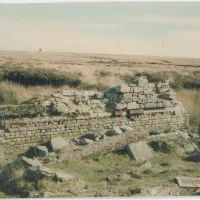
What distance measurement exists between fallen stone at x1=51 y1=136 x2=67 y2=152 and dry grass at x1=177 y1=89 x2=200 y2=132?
4554mm

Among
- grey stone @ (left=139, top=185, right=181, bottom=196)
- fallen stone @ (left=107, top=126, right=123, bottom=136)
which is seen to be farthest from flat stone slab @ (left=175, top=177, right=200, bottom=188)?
fallen stone @ (left=107, top=126, right=123, bottom=136)

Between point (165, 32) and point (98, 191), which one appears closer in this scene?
point (98, 191)

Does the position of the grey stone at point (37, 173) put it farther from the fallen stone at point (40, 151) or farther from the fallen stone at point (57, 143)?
the fallen stone at point (57, 143)

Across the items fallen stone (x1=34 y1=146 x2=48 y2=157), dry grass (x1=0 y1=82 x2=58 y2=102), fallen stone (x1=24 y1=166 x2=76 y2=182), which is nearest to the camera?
fallen stone (x1=24 y1=166 x2=76 y2=182)

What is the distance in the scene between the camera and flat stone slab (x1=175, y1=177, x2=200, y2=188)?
329 inches

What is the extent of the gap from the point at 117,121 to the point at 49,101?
200 cm

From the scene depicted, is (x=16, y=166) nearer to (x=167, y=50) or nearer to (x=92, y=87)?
(x=167, y=50)

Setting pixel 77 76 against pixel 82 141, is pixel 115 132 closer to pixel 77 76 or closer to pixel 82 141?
pixel 82 141

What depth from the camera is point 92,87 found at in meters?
15.4

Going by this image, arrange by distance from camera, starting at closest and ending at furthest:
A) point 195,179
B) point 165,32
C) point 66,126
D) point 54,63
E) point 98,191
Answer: point 98,191 → point 195,179 → point 66,126 → point 165,32 → point 54,63

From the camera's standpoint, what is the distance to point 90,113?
36.1 feet

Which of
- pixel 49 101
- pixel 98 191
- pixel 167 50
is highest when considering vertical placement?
pixel 167 50

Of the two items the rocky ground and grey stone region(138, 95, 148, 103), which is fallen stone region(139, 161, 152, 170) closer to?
the rocky ground

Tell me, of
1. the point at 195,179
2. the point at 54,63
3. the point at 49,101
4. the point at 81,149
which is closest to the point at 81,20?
the point at 49,101
